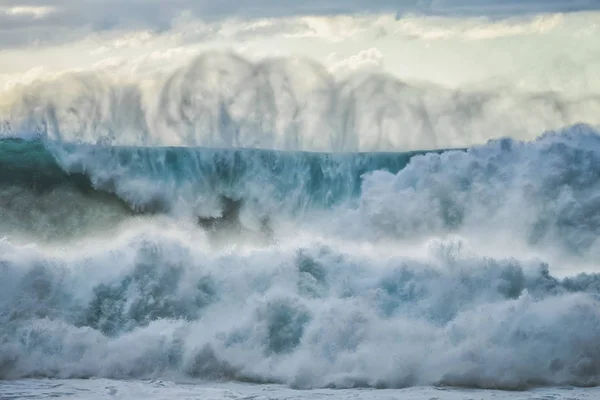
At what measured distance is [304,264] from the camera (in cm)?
1107

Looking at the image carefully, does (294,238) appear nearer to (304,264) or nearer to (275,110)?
(304,264)

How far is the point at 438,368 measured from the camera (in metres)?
9.62

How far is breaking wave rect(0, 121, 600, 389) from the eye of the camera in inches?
389

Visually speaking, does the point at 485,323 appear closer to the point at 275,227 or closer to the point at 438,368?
the point at 438,368

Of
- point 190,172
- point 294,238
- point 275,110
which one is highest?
point 275,110

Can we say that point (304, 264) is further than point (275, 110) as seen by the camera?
No

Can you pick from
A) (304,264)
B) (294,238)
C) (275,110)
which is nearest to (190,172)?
(275,110)

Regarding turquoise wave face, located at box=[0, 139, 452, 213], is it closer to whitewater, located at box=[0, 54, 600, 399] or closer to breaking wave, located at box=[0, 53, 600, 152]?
whitewater, located at box=[0, 54, 600, 399]

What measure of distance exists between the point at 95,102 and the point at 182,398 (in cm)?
675

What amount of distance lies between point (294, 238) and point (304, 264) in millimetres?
1847

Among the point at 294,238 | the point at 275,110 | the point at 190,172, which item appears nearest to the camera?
the point at 294,238

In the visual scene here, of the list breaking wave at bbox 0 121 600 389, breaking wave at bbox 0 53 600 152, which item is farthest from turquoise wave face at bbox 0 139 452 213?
breaking wave at bbox 0 53 600 152

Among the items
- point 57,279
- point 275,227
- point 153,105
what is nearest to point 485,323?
point 275,227

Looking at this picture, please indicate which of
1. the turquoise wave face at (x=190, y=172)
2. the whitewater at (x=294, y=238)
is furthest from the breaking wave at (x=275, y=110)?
the turquoise wave face at (x=190, y=172)
